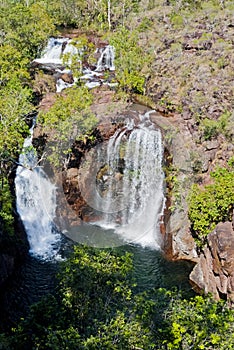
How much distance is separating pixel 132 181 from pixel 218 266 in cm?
936

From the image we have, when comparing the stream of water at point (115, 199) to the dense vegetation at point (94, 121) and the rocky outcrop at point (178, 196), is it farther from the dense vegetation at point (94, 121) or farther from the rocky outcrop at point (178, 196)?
the dense vegetation at point (94, 121)

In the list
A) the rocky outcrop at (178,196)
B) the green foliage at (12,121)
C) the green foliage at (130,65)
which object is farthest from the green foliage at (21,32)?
the rocky outcrop at (178,196)

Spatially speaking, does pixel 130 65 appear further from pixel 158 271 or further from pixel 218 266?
pixel 218 266

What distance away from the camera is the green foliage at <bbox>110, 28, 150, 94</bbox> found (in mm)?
33469

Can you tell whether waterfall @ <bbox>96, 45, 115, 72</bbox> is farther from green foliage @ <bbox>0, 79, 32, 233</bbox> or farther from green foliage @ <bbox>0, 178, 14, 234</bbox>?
green foliage @ <bbox>0, 178, 14, 234</bbox>

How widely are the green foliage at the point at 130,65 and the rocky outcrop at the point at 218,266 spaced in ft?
56.4

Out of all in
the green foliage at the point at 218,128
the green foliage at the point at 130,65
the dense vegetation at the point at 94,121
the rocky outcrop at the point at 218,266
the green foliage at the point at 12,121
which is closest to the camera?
the dense vegetation at the point at 94,121

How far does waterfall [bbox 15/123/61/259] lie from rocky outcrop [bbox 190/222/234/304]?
916 cm

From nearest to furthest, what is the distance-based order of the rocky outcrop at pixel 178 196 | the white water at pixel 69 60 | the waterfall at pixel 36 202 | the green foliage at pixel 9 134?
1. the green foliage at pixel 9 134
2. the rocky outcrop at pixel 178 196
3. the waterfall at pixel 36 202
4. the white water at pixel 69 60

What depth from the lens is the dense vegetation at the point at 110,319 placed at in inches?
406

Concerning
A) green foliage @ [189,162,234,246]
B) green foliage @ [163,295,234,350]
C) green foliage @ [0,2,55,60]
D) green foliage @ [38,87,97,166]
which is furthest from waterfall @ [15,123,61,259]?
green foliage @ [163,295,234,350]

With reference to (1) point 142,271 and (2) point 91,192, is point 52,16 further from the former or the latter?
(1) point 142,271

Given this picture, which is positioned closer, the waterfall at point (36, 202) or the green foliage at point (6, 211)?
the green foliage at point (6, 211)

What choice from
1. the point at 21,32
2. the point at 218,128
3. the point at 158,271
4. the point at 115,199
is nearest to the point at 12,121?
the point at 115,199
